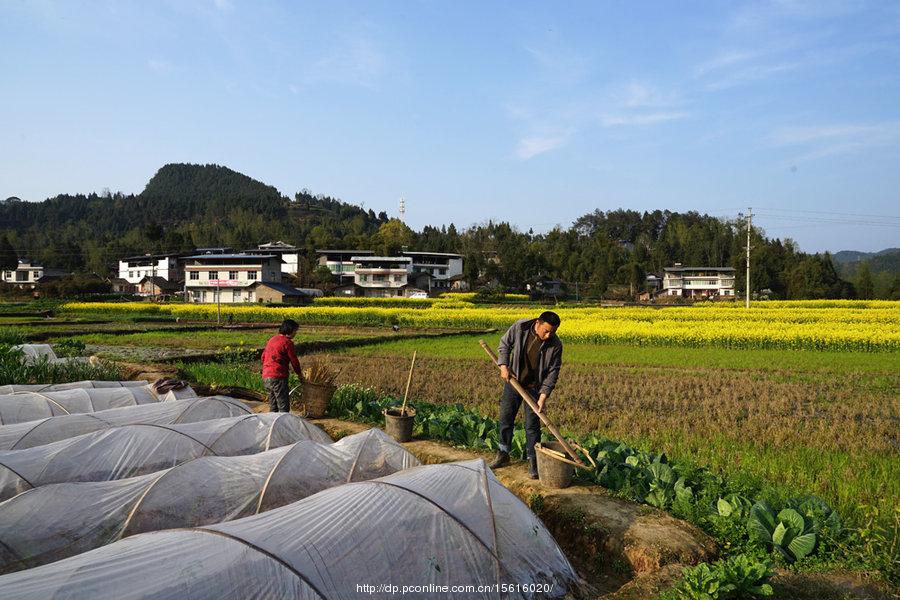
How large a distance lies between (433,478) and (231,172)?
194m

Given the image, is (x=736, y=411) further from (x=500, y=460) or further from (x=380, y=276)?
(x=380, y=276)

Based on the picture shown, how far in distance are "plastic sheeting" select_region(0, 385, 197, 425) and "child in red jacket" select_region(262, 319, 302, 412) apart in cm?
186

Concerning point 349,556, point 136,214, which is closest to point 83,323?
point 349,556

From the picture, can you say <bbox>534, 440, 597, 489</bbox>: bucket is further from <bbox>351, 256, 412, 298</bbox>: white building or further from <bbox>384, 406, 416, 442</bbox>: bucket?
<bbox>351, 256, 412, 298</bbox>: white building

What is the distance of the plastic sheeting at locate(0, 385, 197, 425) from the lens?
22.7 feet

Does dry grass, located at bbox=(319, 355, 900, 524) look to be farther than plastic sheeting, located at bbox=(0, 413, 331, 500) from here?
Yes

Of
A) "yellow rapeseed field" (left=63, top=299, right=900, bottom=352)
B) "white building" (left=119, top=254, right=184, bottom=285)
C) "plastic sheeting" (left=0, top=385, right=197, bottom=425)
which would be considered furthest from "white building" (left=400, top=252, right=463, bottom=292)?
"plastic sheeting" (left=0, top=385, right=197, bottom=425)

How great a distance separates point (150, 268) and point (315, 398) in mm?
67517

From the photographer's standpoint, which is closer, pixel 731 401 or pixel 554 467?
pixel 554 467

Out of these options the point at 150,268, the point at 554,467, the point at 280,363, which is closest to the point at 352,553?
the point at 554,467

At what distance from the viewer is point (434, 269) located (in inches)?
2785

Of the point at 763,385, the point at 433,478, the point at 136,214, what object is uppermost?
the point at 136,214

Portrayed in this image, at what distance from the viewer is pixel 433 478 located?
383cm

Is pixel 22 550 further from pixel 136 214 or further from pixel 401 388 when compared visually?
pixel 136 214
